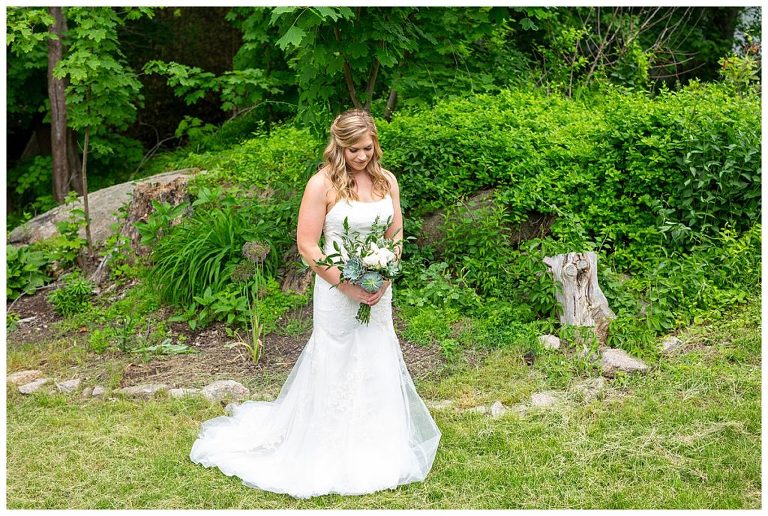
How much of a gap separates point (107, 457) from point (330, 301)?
5.65ft

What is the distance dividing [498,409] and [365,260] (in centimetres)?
169

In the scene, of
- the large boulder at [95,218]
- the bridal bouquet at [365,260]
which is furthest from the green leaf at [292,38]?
the large boulder at [95,218]

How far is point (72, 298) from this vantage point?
7809 mm

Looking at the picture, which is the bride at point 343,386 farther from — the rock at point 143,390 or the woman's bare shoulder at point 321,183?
the rock at point 143,390

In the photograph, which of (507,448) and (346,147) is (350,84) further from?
(507,448)

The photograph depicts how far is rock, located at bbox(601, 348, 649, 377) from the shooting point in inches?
229

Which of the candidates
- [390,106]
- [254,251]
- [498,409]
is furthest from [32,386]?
[390,106]

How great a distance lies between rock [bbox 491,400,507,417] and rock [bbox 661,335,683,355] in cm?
153

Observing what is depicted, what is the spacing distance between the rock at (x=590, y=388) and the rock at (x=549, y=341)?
50 centimetres

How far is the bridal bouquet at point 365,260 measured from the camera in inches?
173

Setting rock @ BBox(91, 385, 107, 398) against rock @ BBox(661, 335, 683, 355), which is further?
rock @ BBox(661, 335, 683, 355)

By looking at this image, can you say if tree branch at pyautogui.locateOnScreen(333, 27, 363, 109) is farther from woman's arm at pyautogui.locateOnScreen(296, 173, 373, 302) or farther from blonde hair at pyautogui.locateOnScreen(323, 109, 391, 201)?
woman's arm at pyautogui.locateOnScreen(296, 173, 373, 302)

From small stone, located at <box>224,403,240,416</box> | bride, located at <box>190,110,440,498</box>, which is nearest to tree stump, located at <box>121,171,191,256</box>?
small stone, located at <box>224,403,240,416</box>

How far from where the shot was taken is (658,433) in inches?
196
